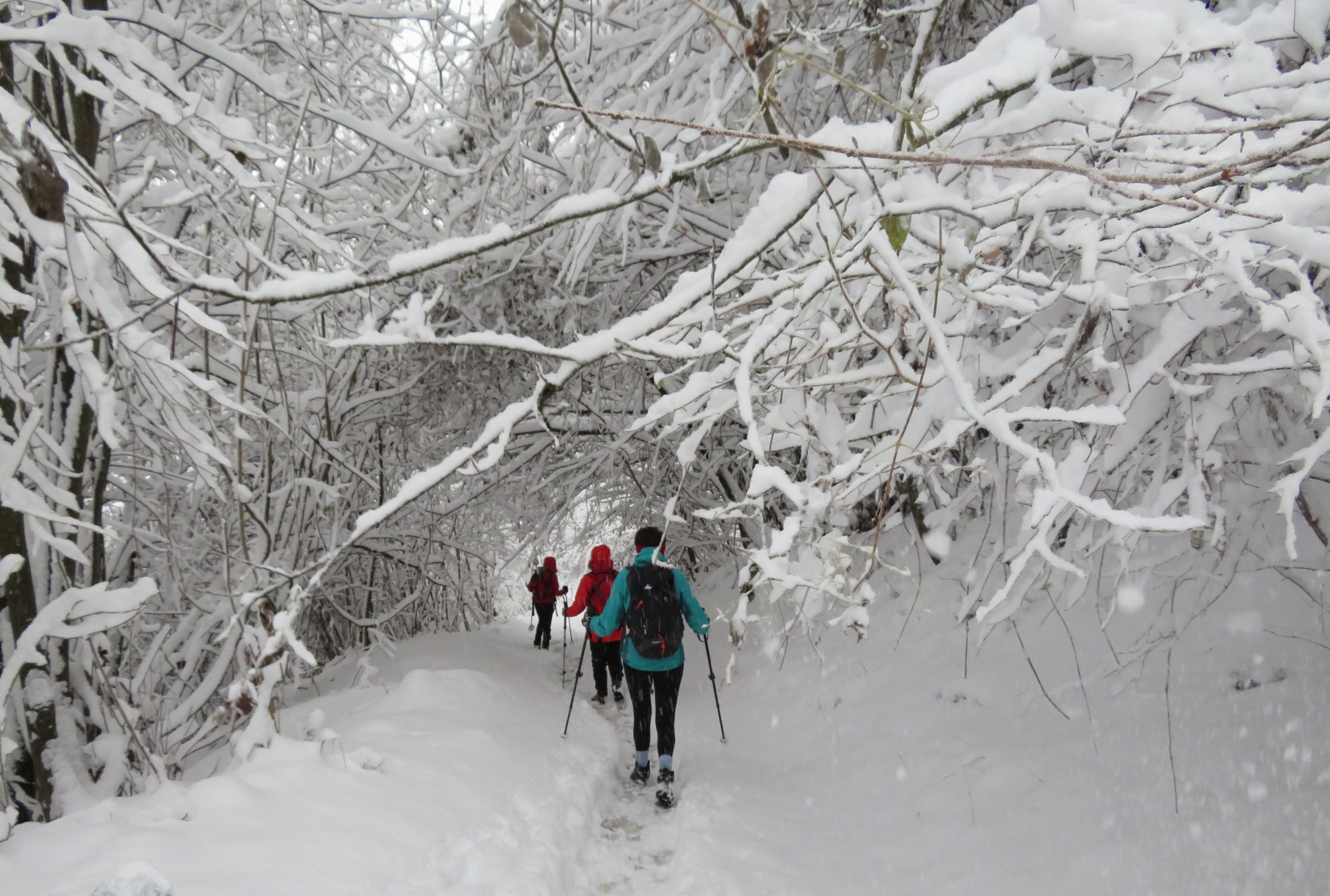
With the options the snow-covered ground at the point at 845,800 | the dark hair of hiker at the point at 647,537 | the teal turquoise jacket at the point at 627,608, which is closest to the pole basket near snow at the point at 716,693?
the teal turquoise jacket at the point at 627,608

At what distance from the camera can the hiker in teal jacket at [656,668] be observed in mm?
5074

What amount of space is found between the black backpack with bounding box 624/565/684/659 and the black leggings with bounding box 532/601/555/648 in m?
6.52

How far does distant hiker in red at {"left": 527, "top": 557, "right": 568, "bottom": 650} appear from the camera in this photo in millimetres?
11320

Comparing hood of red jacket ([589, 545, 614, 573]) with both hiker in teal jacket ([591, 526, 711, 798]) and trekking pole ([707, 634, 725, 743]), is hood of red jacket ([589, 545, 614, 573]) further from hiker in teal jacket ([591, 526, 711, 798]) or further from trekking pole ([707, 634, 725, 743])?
hiker in teal jacket ([591, 526, 711, 798])

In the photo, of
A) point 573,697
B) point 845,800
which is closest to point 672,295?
point 845,800

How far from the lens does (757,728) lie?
6.67m

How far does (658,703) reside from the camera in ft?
16.8

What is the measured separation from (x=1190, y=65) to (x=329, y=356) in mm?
5396

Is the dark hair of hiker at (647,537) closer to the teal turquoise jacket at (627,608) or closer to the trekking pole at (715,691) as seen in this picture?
the teal turquoise jacket at (627,608)

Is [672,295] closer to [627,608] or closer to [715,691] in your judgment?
[627,608]

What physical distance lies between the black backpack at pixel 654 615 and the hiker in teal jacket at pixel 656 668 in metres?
0.03

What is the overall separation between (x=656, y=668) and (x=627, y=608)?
17.9 inches

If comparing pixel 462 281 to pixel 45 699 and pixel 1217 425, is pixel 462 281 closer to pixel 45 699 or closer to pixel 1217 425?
pixel 45 699

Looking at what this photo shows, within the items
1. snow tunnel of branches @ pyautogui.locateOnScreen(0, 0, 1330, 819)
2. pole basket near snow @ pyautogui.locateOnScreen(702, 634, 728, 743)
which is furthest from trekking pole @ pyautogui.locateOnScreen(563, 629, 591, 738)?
snow tunnel of branches @ pyautogui.locateOnScreen(0, 0, 1330, 819)
